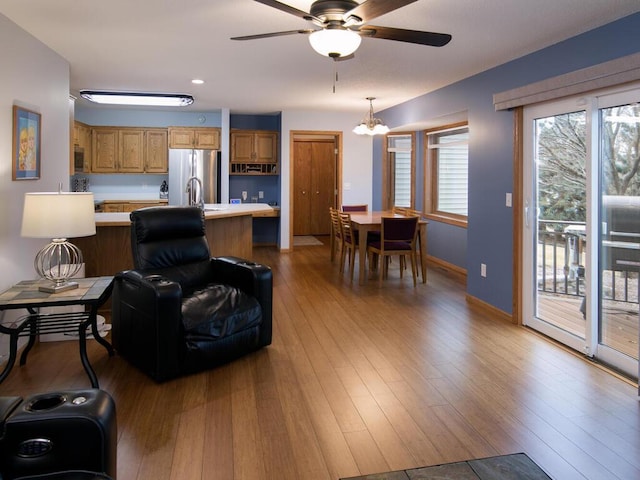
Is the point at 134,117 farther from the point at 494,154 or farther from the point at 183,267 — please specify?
the point at 494,154

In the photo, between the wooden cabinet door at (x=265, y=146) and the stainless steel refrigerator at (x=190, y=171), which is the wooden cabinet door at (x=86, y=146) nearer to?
the stainless steel refrigerator at (x=190, y=171)

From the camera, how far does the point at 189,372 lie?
3.26m

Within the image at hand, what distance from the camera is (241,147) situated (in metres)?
8.70

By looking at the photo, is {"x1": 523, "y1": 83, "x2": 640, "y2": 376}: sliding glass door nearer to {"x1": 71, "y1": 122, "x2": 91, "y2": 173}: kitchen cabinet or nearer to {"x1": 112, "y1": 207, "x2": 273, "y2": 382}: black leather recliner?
{"x1": 112, "y1": 207, "x2": 273, "y2": 382}: black leather recliner

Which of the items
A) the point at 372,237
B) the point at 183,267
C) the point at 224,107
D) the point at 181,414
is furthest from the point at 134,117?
the point at 181,414

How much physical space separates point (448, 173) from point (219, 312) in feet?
17.2

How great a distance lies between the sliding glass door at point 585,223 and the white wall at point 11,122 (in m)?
4.11

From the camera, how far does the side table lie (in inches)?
114

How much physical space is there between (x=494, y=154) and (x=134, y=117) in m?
6.06

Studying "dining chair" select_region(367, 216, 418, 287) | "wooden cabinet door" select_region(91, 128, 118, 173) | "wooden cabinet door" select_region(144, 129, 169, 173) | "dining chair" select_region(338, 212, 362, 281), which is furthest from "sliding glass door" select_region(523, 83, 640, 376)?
"wooden cabinet door" select_region(91, 128, 118, 173)

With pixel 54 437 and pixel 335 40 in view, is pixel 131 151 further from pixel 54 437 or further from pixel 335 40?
pixel 54 437

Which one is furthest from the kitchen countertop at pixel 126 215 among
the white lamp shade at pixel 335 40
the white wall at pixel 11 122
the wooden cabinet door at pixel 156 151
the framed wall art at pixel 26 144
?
the wooden cabinet door at pixel 156 151

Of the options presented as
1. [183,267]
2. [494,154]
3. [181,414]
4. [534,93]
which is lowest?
[181,414]

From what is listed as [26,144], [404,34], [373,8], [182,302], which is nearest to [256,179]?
[26,144]
